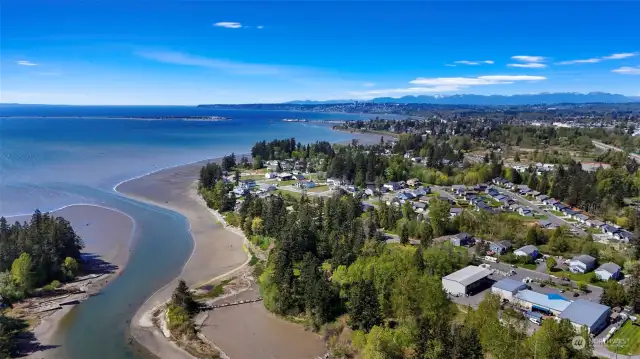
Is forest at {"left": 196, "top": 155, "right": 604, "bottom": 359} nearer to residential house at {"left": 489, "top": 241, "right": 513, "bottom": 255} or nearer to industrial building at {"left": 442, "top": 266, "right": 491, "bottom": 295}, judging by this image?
industrial building at {"left": 442, "top": 266, "right": 491, "bottom": 295}

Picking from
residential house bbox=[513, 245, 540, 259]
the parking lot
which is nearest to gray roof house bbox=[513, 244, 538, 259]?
residential house bbox=[513, 245, 540, 259]

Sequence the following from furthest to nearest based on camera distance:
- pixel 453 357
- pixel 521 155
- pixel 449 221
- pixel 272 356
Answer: pixel 521 155
pixel 449 221
pixel 272 356
pixel 453 357

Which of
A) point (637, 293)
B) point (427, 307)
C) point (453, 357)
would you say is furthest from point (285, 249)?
point (637, 293)

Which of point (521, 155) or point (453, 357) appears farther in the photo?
point (521, 155)

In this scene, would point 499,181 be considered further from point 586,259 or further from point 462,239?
point 586,259

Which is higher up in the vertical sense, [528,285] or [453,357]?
[453,357]

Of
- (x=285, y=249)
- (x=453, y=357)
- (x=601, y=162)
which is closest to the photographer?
(x=453, y=357)

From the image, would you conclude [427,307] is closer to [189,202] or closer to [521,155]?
[189,202]
